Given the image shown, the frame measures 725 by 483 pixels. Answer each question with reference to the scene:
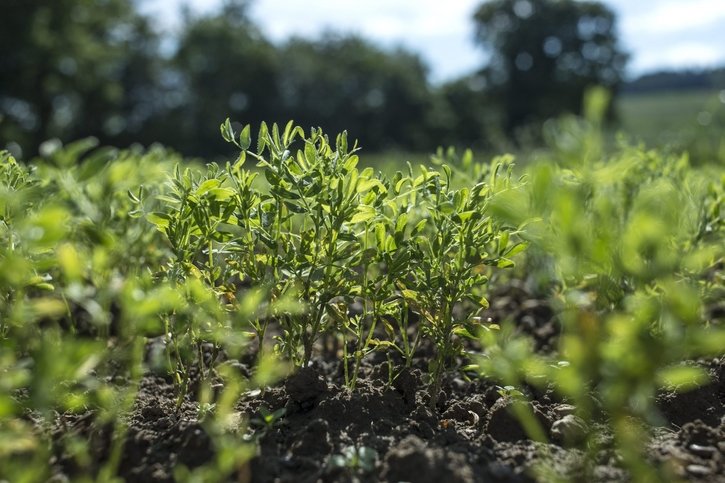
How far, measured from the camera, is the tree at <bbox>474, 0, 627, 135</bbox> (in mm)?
44219

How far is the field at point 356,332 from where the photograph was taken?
55.0 inches

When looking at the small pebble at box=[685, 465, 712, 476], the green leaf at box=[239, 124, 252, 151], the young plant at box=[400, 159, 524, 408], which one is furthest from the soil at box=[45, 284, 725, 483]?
the green leaf at box=[239, 124, 252, 151]

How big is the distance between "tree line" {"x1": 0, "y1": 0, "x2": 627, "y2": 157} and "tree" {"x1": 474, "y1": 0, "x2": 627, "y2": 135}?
70mm

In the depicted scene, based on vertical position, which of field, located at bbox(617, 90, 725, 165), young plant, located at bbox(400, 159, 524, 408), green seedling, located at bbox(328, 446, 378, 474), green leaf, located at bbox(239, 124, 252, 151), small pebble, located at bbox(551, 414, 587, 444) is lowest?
green seedling, located at bbox(328, 446, 378, 474)

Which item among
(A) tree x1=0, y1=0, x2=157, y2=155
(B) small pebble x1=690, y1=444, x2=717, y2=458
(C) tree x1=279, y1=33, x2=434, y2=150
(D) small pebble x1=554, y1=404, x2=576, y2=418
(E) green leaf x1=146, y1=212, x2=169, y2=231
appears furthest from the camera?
(C) tree x1=279, y1=33, x2=434, y2=150

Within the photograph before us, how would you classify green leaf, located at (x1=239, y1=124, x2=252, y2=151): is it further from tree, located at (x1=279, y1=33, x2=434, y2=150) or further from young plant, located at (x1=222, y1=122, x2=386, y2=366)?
tree, located at (x1=279, y1=33, x2=434, y2=150)

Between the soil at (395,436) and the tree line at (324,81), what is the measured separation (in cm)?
3331

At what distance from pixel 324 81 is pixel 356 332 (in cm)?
4350

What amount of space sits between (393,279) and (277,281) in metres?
0.35

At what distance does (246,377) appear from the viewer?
2537 millimetres

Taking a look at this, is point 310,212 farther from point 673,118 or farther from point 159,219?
point 673,118

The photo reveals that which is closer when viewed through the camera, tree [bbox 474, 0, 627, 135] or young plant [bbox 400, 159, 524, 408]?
young plant [bbox 400, 159, 524, 408]

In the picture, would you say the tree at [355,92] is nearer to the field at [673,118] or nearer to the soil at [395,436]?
the field at [673,118]

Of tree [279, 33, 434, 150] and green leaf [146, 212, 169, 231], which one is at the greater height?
tree [279, 33, 434, 150]
